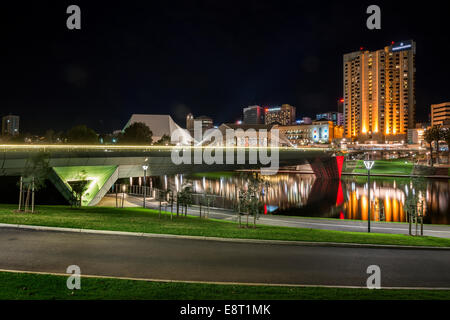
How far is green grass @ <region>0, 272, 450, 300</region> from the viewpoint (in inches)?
223

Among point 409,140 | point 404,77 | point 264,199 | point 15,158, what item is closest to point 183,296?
point 15,158

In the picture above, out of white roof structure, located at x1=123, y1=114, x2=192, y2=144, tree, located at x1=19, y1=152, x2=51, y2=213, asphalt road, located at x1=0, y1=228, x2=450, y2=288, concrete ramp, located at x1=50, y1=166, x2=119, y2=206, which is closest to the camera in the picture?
asphalt road, located at x1=0, y1=228, x2=450, y2=288

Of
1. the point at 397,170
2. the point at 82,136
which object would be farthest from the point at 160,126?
the point at 397,170

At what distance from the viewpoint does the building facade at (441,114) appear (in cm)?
13690

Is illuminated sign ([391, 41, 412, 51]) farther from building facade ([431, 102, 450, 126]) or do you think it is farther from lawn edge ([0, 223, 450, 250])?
lawn edge ([0, 223, 450, 250])

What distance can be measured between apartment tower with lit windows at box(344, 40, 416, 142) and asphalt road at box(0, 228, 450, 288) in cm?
15935

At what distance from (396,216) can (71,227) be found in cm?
2824

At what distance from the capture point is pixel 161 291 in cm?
595

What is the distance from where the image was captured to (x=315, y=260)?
29.0 ft

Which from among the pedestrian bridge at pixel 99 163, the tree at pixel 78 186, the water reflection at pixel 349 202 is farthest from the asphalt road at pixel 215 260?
the water reflection at pixel 349 202

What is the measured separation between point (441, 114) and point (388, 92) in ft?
81.4

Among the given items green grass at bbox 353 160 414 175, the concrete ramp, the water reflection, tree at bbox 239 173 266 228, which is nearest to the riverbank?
green grass at bbox 353 160 414 175

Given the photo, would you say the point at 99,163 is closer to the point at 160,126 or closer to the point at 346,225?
the point at 346,225
